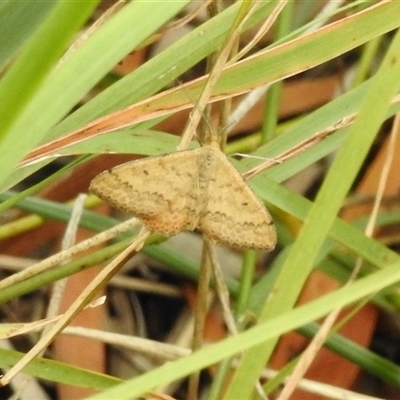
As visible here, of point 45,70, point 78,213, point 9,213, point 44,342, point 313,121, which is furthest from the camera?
point 9,213

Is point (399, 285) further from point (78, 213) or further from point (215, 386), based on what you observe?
point (78, 213)

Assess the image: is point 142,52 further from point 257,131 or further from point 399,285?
point 399,285

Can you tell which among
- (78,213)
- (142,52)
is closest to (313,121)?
(78,213)

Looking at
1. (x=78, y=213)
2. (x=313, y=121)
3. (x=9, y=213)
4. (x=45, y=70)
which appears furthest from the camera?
(x=9, y=213)

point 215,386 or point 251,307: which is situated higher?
point 251,307

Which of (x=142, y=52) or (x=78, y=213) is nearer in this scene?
(x=78, y=213)

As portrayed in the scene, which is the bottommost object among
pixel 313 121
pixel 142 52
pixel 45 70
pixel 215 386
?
pixel 215 386

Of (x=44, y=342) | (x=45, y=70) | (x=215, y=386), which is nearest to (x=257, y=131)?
(x=215, y=386)

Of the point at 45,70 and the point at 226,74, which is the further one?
the point at 226,74

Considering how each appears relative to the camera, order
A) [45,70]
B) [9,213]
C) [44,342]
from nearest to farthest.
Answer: [45,70] < [44,342] < [9,213]
